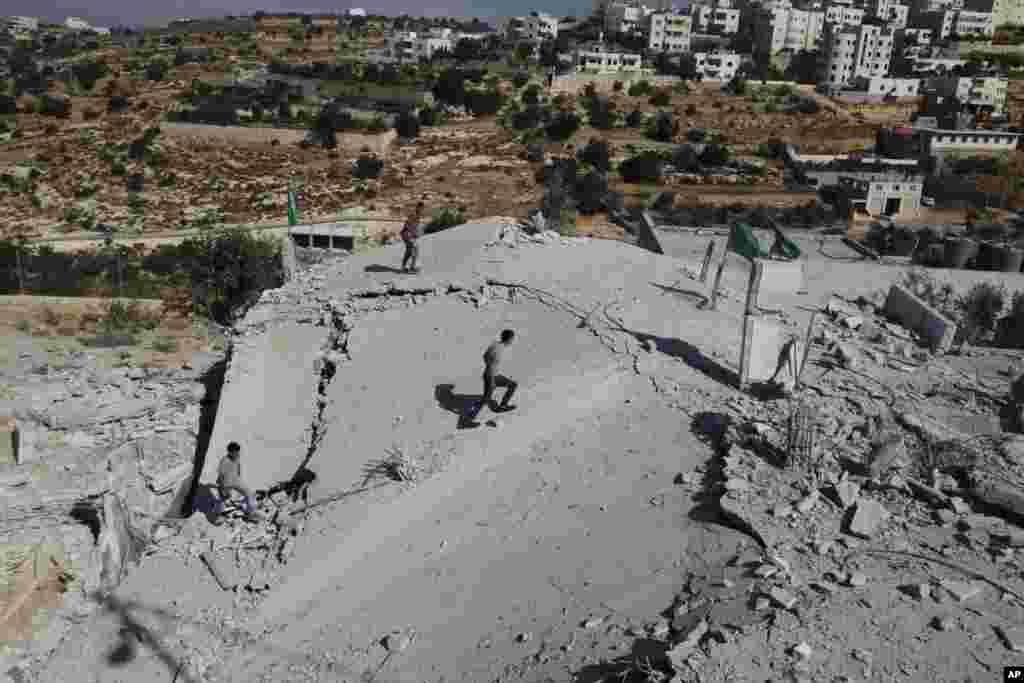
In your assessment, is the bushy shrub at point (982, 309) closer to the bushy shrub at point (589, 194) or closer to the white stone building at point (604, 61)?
the bushy shrub at point (589, 194)

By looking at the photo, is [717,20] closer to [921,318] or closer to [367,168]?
[367,168]

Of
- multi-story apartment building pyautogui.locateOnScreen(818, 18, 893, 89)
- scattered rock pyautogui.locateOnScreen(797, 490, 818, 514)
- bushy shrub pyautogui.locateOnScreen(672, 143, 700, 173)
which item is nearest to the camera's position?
scattered rock pyautogui.locateOnScreen(797, 490, 818, 514)

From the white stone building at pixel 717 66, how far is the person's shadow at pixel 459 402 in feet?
237

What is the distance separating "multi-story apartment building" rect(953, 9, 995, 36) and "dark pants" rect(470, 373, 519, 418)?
110753 mm

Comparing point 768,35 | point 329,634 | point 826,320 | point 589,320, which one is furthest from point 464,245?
point 768,35

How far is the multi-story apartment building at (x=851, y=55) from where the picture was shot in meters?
75.6

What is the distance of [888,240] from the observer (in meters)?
23.0

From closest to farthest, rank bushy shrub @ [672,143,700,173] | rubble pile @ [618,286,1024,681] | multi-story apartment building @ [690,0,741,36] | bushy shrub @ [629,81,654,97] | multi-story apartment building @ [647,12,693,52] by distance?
rubble pile @ [618,286,1024,681] < bushy shrub @ [672,143,700,173] < bushy shrub @ [629,81,654,97] < multi-story apartment building @ [647,12,693,52] < multi-story apartment building @ [690,0,741,36]

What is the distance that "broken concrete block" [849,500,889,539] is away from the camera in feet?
20.2

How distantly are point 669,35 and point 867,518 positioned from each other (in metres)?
94.9

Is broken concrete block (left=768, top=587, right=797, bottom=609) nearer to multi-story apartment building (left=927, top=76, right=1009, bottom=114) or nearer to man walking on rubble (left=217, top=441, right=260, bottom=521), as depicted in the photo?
man walking on rubble (left=217, top=441, right=260, bottom=521)

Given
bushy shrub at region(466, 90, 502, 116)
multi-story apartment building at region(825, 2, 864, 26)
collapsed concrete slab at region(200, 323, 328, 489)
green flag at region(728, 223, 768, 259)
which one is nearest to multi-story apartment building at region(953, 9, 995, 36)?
multi-story apartment building at region(825, 2, 864, 26)

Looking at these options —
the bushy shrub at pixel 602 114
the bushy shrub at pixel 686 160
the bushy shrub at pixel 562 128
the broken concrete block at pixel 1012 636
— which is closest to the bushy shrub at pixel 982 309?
the broken concrete block at pixel 1012 636

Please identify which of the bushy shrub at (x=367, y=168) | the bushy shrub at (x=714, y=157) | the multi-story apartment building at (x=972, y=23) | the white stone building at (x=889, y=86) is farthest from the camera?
the multi-story apartment building at (x=972, y=23)
